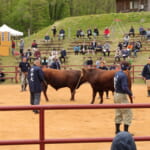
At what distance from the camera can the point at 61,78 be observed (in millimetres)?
14500

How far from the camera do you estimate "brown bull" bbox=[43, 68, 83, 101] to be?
1439 centimetres

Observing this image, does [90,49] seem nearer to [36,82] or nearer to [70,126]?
[36,82]

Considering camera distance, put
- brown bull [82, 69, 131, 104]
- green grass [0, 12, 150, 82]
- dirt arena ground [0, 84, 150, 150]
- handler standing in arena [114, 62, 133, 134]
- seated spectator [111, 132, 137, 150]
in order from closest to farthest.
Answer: seated spectator [111, 132, 137, 150] → dirt arena ground [0, 84, 150, 150] → handler standing in arena [114, 62, 133, 134] → brown bull [82, 69, 131, 104] → green grass [0, 12, 150, 82]

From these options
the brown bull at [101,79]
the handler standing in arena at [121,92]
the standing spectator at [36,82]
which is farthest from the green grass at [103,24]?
the handler standing in arena at [121,92]

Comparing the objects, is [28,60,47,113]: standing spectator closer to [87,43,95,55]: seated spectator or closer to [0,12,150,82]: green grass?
[87,43,95,55]: seated spectator

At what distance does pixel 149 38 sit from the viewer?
33.1 m

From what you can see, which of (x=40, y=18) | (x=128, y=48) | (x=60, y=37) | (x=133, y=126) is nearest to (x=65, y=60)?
(x=128, y=48)

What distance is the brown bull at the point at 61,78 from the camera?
14.4 meters

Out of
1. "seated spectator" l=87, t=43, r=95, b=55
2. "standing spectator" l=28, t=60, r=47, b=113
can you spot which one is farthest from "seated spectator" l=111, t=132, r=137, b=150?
"seated spectator" l=87, t=43, r=95, b=55

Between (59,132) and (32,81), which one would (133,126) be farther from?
(32,81)

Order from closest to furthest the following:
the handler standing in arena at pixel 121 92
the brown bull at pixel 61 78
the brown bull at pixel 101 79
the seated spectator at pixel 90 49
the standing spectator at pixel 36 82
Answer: the handler standing in arena at pixel 121 92 < the standing spectator at pixel 36 82 < the brown bull at pixel 101 79 < the brown bull at pixel 61 78 < the seated spectator at pixel 90 49

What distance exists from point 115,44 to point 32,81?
23093 millimetres

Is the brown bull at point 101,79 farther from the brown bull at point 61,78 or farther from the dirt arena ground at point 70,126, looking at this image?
the brown bull at point 61,78

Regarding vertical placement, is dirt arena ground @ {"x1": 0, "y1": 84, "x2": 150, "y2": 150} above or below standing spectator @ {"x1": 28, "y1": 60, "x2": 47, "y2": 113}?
below
